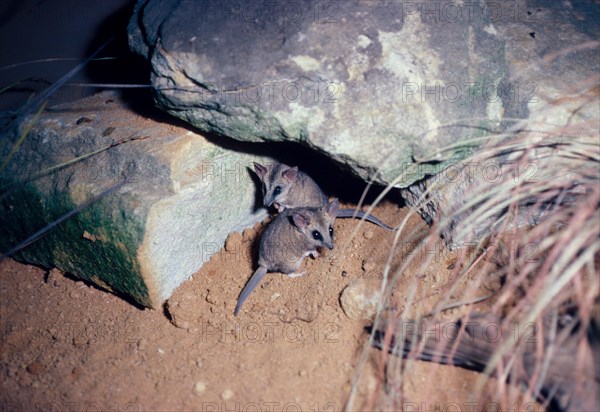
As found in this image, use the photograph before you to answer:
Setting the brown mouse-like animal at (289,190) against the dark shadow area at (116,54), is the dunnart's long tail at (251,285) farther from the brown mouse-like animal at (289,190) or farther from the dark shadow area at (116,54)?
the dark shadow area at (116,54)

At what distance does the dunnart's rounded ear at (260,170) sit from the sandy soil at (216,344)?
85 centimetres

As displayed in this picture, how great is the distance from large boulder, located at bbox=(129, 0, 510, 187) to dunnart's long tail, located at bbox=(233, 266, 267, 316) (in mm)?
1620

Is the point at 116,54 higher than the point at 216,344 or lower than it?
higher

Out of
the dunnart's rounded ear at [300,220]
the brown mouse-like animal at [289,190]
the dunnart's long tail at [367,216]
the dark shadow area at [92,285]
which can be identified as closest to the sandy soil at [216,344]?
the dark shadow area at [92,285]

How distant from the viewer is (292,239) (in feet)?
14.8

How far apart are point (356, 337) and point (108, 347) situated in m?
2.37

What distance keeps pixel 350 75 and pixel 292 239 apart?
6.47 feet

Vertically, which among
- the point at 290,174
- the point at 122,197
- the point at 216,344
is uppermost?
the point at 122,197

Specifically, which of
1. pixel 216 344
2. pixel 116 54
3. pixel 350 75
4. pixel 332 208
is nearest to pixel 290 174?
pixel 332 208

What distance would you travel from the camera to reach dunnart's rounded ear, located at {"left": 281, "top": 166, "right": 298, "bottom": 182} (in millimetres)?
4730

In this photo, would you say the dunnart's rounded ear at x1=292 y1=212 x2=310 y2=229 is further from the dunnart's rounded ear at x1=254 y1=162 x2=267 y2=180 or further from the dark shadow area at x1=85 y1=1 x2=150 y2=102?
the dark shadow area at x1=85 y1=1 x2=150 y2=102

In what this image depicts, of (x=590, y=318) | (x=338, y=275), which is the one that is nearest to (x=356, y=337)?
(x=338, y=275)

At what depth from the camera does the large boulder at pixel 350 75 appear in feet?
10.5

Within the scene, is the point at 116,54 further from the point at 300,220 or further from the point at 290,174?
the point at 300,220
